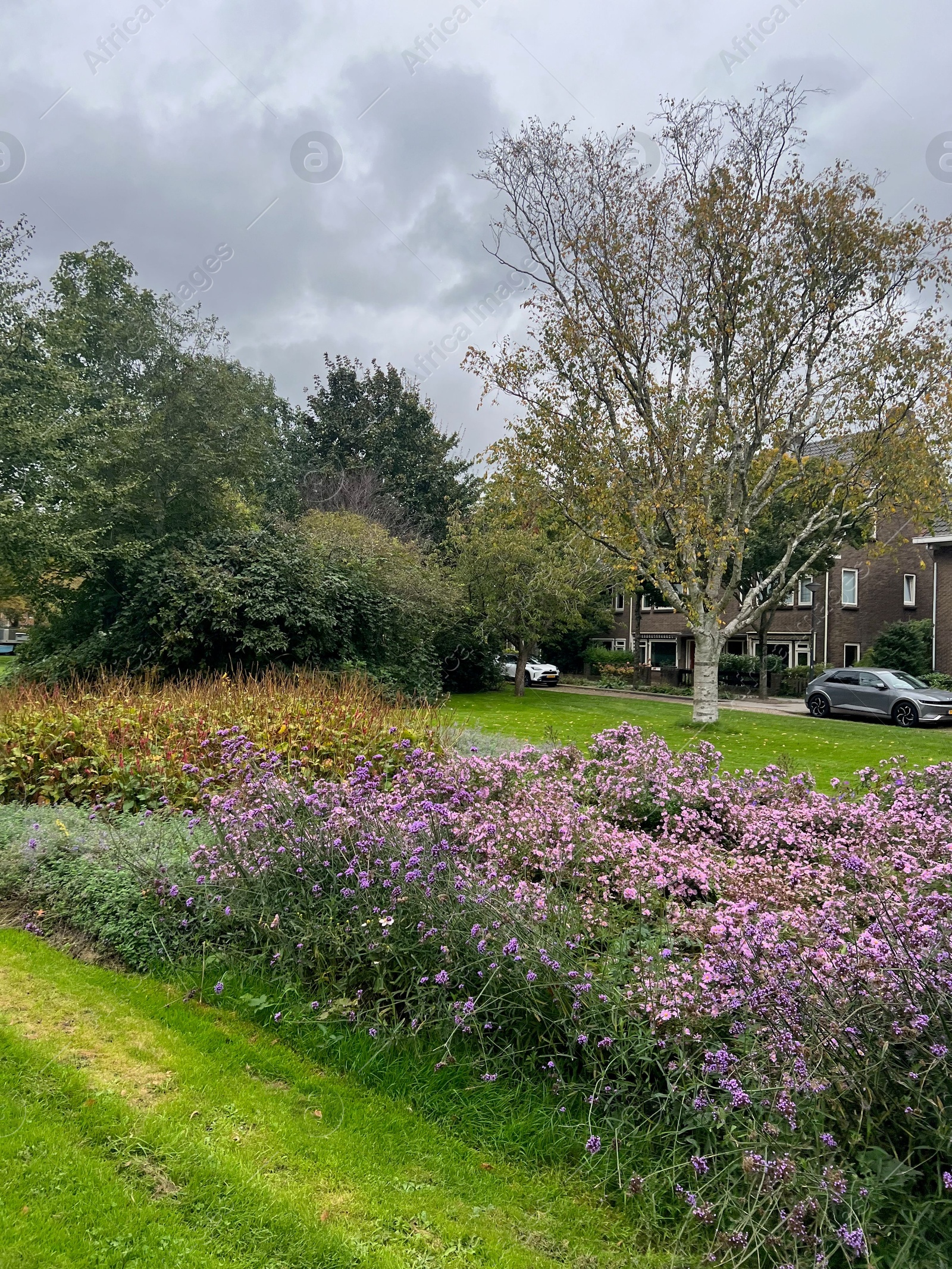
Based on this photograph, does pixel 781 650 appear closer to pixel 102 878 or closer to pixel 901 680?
pixel 901 680

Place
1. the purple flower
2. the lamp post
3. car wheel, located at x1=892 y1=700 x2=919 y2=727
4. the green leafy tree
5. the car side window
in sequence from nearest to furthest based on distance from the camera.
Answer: the purple flower
car wheel, located at x1=892 y1=700 x2=919 y2=727
the car side window
the green leafy tree
the lamp post

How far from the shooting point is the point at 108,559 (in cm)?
1605

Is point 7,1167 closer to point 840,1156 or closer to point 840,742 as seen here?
point 840,1156

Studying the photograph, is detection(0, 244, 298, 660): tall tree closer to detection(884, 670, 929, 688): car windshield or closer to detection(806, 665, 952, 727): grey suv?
detection(806, 665, 952, 727): grey suv

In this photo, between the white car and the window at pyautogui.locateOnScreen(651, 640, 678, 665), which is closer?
the white car

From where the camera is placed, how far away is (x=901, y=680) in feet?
69.5

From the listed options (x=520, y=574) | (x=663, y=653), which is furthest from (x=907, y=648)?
(x=520, y=574)

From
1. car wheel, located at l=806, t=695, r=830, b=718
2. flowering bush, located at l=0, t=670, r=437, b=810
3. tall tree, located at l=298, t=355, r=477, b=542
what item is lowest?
car wheel, located at l=806, t=695, r=830, b=718

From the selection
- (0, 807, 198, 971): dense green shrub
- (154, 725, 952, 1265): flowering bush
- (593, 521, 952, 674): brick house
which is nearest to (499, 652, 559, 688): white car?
(593, 521, 952, 674): brick house

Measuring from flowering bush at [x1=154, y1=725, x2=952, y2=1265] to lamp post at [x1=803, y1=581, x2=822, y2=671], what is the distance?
1095 inches

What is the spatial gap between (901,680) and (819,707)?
2.36m

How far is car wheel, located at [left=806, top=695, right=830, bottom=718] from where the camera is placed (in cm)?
2233

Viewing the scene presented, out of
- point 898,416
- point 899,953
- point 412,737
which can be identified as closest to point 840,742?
point 898,416

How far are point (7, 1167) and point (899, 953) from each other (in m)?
3.26
